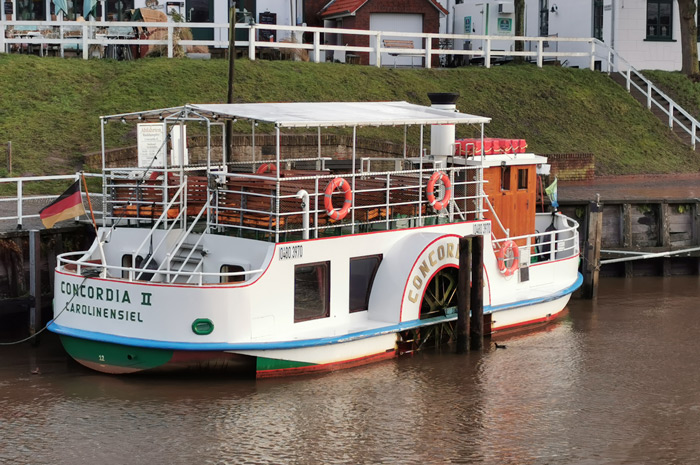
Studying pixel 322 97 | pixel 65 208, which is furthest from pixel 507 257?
pixel 322 97

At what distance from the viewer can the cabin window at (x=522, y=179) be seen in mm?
21703

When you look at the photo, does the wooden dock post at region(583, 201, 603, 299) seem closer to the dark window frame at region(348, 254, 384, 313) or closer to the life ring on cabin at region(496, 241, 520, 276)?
the life ring on cabin at region(496, 241, 520, 276)

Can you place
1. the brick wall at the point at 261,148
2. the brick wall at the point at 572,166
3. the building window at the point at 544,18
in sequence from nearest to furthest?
1. the brick wall at the point at 261,148
2. the brick wall at the point at 572,166
3. the building window at the point at 544,18

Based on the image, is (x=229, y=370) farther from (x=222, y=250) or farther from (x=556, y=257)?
(x=556, y=257)

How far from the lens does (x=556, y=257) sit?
23.3 m

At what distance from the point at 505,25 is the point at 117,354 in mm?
34008

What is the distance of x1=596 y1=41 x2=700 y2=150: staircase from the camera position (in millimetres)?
39562

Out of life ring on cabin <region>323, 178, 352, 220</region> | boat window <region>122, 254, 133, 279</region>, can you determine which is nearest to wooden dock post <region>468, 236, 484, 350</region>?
life ring on cabin <region>323, 178, 352, 220</region>

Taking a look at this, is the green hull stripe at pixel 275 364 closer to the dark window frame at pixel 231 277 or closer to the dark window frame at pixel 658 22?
the dark window frame at pixel 231 277

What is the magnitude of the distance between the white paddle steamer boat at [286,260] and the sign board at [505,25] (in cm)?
2717

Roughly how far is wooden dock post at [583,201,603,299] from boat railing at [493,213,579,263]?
427mm

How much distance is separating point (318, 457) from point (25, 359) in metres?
6.34

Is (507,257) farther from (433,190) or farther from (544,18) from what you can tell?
(544,18)

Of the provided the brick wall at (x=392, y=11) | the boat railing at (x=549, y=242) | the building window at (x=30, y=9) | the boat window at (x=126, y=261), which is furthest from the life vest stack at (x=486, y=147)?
the building window at (x=30, y=9)
